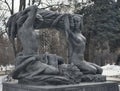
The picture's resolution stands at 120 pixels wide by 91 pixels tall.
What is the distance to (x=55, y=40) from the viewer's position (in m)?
28.7

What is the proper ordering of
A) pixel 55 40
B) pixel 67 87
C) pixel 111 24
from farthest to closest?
1. pixel 55 40
2. pixel 111 24
3. pixel 67 87

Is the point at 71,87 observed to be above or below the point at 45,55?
below

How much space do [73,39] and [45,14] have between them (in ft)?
4.15

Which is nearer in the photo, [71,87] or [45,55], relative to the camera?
[71,87]

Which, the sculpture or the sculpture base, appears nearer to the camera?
the sculpture base

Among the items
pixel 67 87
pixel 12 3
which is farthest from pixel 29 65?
pixel 12 3

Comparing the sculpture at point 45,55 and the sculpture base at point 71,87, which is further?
the sculpture at point 45,55

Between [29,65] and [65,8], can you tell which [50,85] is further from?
[65,8]

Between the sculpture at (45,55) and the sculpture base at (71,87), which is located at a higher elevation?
the sculpture at (45,55)

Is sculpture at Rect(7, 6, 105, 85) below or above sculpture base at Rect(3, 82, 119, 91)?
above

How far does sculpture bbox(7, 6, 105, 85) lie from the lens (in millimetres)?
8250

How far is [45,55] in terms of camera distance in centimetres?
912

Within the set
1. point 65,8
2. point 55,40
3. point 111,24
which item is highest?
point 65,8

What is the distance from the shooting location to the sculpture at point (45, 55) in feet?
27.1
